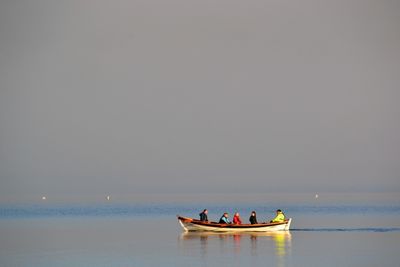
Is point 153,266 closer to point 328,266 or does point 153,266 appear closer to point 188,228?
point 328,266

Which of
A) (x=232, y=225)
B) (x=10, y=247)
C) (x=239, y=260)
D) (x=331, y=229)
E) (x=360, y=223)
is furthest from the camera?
(x=360, y=223)

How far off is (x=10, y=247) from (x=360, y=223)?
34.9m

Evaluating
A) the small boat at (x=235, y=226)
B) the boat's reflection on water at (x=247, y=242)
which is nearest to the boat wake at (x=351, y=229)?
the boat's reflection on water at (x=247, y=242)

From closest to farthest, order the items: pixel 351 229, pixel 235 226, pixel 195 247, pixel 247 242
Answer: pixel 195 247
pixel 247 242
pixel 235 226
pixel 351 229

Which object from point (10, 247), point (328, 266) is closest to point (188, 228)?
point (10, 247)

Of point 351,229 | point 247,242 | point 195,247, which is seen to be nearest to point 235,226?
point 247,242

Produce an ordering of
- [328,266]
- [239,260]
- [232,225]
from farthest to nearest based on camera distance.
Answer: [232,225], [239,260], [328,266]

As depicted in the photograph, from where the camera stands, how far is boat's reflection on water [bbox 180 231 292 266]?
163ft

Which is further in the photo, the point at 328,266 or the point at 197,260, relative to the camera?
the point at 197,260

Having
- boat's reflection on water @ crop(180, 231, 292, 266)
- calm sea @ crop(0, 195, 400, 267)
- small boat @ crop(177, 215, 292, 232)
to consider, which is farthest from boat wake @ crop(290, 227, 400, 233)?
small boat @ crop(177, 215, 292, 232)

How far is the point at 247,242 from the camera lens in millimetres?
56000

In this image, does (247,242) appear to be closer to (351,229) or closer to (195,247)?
(195,247)

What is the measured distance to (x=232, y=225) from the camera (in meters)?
61.7

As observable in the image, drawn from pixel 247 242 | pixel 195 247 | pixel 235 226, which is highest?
pixel 235 226
